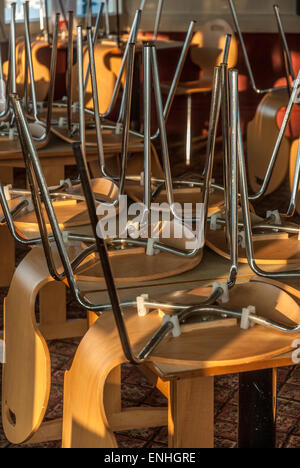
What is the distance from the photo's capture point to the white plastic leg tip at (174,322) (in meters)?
1.27

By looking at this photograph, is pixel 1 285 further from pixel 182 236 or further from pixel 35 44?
pixel 35 44

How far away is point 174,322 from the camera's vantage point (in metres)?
1.27

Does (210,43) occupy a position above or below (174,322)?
above

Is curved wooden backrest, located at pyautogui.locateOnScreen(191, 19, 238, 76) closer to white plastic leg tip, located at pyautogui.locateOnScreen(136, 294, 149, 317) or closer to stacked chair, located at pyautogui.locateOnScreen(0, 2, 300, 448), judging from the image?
stacked chair, located at pyautogui.locateOnScreen(0, 2, 300, 448)

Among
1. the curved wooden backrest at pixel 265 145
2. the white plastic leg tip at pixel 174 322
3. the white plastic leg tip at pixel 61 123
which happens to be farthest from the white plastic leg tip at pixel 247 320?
the curved wooden backrest at pixel 265 145

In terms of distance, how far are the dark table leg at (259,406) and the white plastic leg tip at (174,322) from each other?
0.91ft

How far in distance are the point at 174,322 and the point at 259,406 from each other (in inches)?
13.2

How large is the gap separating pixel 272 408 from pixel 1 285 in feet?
6.06

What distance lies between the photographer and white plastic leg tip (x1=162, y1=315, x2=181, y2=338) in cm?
127

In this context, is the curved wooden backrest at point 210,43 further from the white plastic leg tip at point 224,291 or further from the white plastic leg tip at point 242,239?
the white plastic leg tip at point 224,291

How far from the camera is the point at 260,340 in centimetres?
124

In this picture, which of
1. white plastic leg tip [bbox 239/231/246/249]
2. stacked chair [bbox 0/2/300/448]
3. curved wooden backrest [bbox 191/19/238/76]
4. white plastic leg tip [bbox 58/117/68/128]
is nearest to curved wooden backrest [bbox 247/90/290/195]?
curved wooden backrest [bbox 191/19/238/76]

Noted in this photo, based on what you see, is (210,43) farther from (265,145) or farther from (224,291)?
(224,291)

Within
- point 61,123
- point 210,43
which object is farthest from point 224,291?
point 210,43
